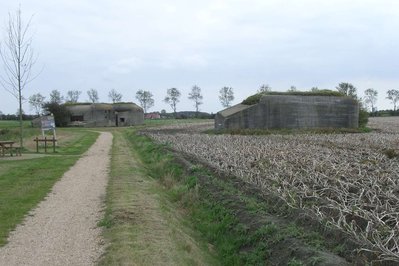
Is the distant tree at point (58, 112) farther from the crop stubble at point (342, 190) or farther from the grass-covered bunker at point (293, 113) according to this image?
the crop stubble at point (342, 190)

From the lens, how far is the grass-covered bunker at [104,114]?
9156cm

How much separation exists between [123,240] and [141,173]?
30.6 feet

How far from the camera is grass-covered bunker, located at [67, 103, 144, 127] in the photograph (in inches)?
3605

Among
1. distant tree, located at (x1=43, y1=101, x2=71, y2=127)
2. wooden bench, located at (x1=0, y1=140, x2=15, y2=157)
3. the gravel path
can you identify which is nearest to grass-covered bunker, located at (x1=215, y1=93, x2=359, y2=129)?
wooden bench, located at (x1=0, y1=140, x2=15, y2=157)

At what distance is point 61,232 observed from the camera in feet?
27.7

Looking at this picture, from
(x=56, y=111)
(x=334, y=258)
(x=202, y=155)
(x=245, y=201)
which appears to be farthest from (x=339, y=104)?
(x=56, y=111)

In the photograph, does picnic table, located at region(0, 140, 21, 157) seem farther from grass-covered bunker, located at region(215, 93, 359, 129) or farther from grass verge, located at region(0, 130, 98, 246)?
grass-covered bunker, located at region(215, 93, 359, 129)

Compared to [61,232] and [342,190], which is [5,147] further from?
[342,190]

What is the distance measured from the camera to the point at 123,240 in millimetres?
7836

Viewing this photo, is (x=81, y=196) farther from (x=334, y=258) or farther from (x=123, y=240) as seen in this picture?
(x=334, y=258)

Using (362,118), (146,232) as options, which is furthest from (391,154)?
(362,118)

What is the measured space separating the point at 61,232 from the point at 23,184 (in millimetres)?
6005

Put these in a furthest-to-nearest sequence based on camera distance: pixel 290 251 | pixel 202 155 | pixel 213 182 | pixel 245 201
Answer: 1. pixel 202 155
2. pixel 213 182
3. pixel 245 201
4. pixel 290 251

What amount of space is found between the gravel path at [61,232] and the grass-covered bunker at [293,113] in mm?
35935
